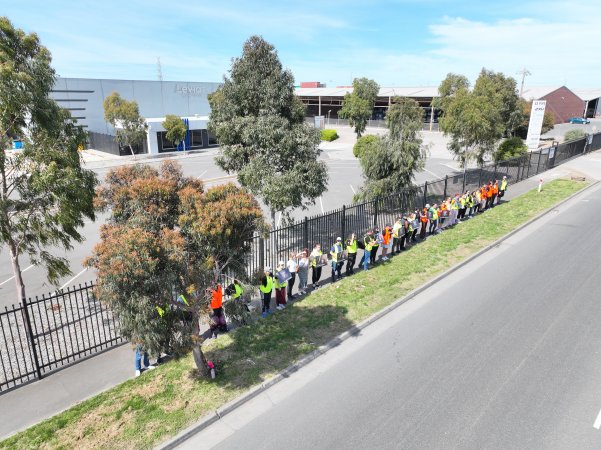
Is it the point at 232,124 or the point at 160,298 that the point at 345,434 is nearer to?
the point at 160,298

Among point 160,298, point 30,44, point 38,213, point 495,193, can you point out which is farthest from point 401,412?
point 495,193

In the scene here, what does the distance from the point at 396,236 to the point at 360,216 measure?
5.51ft

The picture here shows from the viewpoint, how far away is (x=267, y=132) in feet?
39.6

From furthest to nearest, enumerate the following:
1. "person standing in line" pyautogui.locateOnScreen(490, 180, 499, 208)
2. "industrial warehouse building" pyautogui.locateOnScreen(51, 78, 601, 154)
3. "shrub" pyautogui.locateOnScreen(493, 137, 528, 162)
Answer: "industrial warehouse building" pyautogui.locateOnScreen(51, 78, 601, 154) < "shrub" pyautogui.locateOnScreen(493, 137, 528, 162) < "person standing in line" pyautogui.locateOnScreen(490, 180, 499, 208)

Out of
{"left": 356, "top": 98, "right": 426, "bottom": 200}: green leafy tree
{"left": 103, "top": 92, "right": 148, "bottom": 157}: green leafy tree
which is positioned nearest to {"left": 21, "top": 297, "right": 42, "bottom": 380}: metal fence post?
{"left": 356, "top": 98, "right": 426, "bottom": 200}: green leafy tree

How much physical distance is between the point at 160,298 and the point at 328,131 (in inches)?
1970

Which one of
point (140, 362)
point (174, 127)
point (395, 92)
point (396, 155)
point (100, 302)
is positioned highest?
point (395, 92)

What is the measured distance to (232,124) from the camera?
1268 centimetres

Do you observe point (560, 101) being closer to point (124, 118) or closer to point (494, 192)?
point (494, 192)

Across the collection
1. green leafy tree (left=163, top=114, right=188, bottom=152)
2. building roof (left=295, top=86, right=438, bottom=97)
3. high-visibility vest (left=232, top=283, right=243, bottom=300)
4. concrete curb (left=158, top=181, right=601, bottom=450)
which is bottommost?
concrete curb (left=158, top=181, right=601, bottom=450)

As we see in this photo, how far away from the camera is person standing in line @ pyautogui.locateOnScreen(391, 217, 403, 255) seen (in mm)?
14347

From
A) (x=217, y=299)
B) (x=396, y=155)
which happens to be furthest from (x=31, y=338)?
(x=396, y=155)

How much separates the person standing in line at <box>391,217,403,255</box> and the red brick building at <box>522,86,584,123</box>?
56910 mm

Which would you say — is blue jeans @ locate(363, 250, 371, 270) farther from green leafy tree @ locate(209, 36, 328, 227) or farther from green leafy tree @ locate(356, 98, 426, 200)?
green leafy tree @ locate(356, 98, 426, 200)
